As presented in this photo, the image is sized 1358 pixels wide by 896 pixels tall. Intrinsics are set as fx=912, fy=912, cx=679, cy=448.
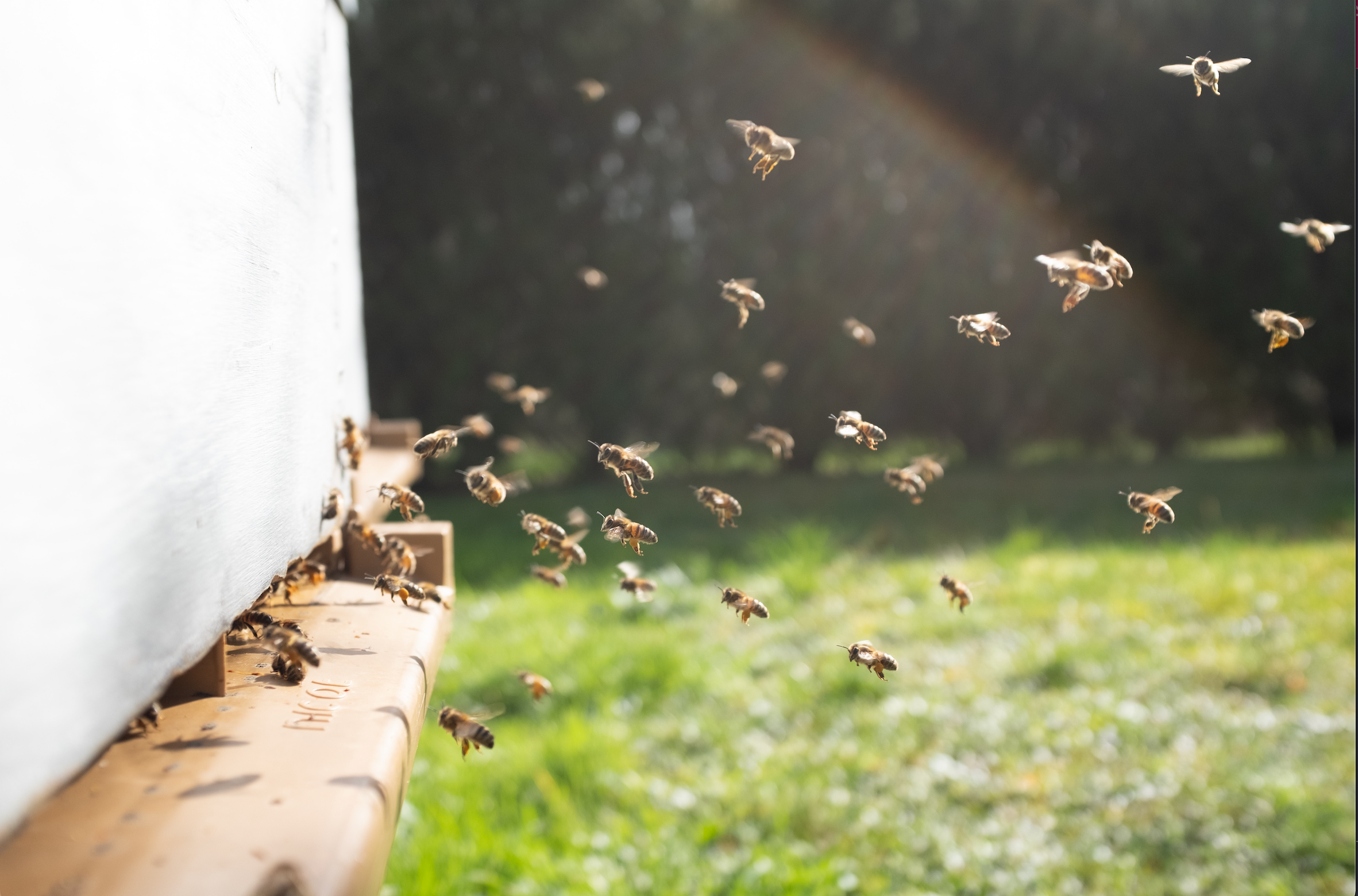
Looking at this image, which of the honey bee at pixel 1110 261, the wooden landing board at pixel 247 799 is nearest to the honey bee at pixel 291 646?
the wooden landing board at pixel 247 799

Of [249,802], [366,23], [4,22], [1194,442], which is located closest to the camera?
[4,22]

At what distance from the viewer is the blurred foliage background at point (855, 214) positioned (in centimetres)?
834

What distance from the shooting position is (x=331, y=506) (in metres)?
1.50

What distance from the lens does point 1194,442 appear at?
10.2m

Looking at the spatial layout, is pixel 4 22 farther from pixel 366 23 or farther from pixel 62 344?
pixel 366 23

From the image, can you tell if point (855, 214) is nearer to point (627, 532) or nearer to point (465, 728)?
point (627, 532)

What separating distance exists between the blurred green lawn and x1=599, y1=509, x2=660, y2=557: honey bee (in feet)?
4.46

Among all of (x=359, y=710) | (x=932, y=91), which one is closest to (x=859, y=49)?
(x=932, y=91)

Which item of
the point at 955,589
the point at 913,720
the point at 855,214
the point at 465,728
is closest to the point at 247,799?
the point at 465,728

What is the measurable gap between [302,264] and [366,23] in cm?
793

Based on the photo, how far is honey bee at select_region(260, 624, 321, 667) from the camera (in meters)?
1.00

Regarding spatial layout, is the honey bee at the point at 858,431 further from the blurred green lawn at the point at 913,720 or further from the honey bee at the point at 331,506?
the blurred green lawn at the point at 913,720

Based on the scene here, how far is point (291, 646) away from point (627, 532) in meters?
1.04

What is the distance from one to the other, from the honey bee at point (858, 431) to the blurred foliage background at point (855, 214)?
6.61 meters
